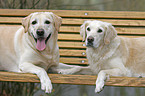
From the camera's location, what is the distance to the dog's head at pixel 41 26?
7.02 feet

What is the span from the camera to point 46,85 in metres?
1.83

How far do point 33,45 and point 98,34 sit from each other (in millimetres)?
758

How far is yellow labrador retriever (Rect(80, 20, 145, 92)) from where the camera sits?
7.46ft

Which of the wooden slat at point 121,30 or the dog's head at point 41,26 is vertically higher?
the dog's head at point 41,26

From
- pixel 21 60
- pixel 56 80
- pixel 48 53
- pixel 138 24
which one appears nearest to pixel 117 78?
pixel 56 80

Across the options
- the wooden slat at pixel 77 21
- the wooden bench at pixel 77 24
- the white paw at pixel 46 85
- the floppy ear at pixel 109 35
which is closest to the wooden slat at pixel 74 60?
the wooden bench at pixel 77 24

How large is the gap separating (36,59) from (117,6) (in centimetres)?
184

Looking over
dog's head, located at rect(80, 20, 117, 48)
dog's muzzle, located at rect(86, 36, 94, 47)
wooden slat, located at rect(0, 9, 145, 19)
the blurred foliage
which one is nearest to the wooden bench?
wooden slat, located at rect(0, 9, 145, 19)

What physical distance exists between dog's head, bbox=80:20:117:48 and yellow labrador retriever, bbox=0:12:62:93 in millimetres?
369

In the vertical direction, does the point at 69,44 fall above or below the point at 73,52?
above

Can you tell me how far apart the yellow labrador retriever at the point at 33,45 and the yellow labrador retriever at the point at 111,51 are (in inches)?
16.5

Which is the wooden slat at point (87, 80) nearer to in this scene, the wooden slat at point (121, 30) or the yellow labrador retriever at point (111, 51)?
the yellow labrador retriever at point (111, 51)

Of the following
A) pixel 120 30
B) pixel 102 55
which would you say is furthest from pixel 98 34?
pixel 120 30

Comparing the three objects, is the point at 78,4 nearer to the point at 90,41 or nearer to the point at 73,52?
the point at 73,52
